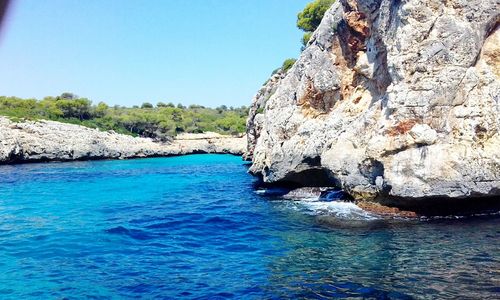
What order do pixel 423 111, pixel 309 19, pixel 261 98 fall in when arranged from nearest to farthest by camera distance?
pixel 423 111
pixel 309 19
pixel 261 98

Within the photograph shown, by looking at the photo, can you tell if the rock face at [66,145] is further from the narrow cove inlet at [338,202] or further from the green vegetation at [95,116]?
the narrow cove inlet at [338,202]

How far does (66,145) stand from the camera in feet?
183

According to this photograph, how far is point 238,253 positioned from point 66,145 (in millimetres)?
48138

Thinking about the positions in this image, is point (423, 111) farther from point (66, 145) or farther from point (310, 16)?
point (66, 145)

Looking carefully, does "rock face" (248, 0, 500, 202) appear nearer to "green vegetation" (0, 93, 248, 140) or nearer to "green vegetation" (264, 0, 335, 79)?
"green vegetation" (264, 0, 335, 79)

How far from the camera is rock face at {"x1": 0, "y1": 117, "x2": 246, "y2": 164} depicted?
169 ft

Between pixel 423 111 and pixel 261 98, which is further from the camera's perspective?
pixel 261 98

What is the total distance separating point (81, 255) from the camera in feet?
45.7

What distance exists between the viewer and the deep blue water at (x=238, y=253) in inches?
415

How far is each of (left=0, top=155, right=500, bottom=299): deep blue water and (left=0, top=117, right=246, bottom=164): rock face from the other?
102 ft

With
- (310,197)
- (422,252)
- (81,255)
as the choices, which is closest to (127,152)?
(310,197)

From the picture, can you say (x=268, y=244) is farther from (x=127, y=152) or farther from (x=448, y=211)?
(x=127, y=152)

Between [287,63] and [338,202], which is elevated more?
[287,63]

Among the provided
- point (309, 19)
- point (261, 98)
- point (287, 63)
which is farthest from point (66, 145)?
point (309, 19)
